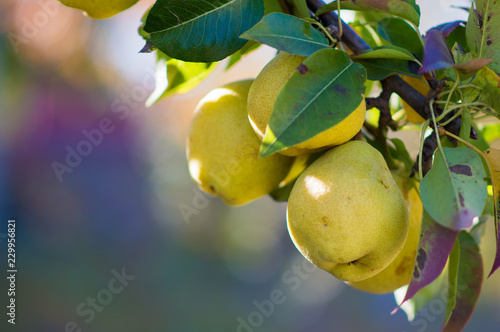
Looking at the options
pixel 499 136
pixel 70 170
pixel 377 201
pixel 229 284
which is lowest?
pixel 229 284

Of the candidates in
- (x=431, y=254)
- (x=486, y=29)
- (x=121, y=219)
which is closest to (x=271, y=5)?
(x=486, y=29)

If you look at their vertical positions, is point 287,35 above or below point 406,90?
above

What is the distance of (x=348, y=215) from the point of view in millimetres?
502

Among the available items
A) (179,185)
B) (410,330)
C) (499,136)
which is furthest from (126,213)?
(499,136)

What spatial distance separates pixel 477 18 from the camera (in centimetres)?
56

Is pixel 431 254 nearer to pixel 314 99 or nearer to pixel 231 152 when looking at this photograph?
pixel 314 99

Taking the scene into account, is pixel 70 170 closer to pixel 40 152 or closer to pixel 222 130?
pixel 40 152

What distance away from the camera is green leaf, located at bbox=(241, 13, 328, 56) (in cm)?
46

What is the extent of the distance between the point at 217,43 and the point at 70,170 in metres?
3.11

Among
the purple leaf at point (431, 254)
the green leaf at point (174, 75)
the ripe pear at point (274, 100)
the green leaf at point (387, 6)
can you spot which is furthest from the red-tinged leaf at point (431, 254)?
the green leaf at point (174, 75)

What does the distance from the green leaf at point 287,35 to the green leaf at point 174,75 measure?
10.8 inches

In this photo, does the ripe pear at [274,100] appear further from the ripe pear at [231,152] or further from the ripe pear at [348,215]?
the ripe pear at [231,152]

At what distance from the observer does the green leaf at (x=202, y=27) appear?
54 centimetres

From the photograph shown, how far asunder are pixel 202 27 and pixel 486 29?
338mm
